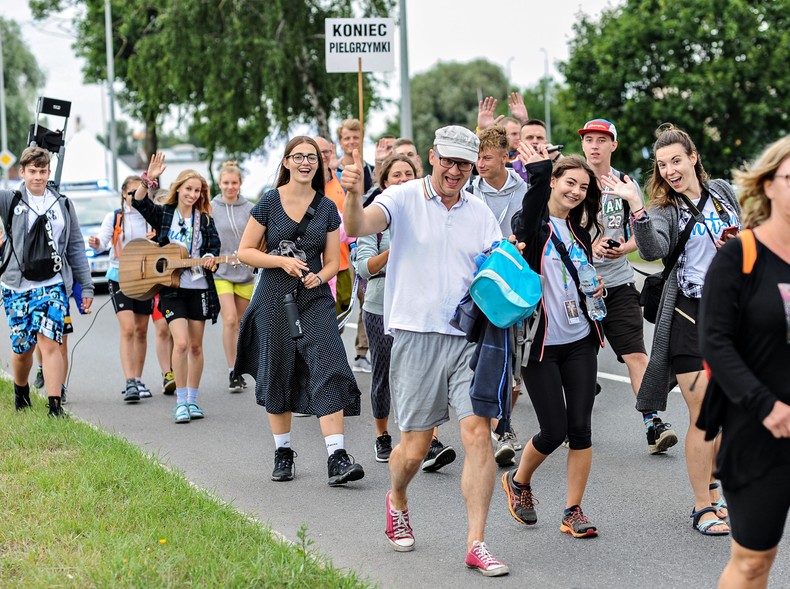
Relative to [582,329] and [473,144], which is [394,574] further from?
[473,144]

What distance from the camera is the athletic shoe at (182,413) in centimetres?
904

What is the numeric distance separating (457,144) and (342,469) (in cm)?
239

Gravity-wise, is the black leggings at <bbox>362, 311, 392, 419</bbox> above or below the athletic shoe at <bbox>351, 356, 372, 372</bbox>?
above

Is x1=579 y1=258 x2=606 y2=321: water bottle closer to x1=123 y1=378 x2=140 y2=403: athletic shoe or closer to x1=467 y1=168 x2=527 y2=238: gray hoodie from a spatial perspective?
x1=467 y1=168 x2=527 y2=238: gray hoodie

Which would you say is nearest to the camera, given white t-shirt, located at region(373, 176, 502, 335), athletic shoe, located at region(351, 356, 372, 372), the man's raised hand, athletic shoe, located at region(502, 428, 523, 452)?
the man's raised hand

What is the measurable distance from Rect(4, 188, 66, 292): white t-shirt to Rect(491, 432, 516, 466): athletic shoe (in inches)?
142

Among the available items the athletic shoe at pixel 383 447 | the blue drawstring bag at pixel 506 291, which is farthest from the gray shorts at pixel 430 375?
the athletic shoe at pixel 383 447

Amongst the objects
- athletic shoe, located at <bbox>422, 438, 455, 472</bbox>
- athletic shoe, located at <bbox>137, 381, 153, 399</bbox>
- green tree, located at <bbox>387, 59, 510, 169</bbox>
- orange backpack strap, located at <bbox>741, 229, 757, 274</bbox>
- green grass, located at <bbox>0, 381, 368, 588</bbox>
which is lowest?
athletic shoe, located at <bbox>137, 381, 153, 399</bbox>

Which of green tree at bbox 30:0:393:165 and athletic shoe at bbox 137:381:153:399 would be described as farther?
green tree at bbox 30:0:393:165

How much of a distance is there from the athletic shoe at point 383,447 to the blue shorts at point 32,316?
2.63 m

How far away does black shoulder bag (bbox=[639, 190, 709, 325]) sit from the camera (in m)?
5.95

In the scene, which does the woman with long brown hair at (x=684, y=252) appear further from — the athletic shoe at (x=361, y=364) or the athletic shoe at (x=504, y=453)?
the athletic shoe at (x=361, y=364)

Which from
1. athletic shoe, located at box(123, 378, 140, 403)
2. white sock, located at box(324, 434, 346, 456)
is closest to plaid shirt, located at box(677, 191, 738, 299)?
white sock, located at box(324, 434, 346, 456)

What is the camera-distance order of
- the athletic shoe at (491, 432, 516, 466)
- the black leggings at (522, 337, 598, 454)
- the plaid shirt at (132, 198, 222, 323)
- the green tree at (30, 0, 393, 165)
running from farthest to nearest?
the green tree at (30, 0, 393, 165) < the plaid shirt at (132, 198, 222, 323) < the athletic shoe at (491, 432, 516, 466) < the black leggings at (522, 337, 598, 454)
